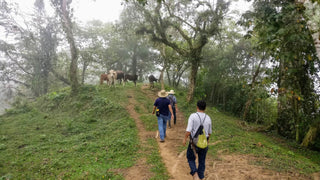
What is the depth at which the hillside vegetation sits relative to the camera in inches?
209

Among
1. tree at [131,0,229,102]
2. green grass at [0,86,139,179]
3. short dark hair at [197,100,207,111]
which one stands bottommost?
green grass at [0,86,139,179]

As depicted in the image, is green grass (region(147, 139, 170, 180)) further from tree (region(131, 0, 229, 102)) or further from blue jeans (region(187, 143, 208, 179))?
tree (region(131, 0, 229, 102))

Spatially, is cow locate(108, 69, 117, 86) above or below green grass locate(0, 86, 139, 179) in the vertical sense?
above

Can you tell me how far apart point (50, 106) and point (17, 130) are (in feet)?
13.3

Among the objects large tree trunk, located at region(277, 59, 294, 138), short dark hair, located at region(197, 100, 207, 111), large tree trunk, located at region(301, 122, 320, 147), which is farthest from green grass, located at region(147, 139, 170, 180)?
large tree trunk, located at region(277, 59, 294, 138)

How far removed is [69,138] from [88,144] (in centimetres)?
157

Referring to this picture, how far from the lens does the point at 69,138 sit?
8109mm

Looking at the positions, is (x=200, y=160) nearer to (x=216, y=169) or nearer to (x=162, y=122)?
(x=216, y=169)

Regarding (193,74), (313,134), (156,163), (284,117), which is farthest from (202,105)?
(193,74)

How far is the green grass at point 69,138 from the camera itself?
5305mm

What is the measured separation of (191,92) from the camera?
14336 millimetres

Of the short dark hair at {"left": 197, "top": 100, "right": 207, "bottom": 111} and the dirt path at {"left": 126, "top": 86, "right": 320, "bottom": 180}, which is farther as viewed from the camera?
the dirt path at {"left": 126, "top": 86, "right": 320, "bottom": 180}

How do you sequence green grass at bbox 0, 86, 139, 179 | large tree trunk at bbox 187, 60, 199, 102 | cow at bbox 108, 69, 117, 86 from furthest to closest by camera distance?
cow at bbox 108, 69, 117, 86
large tree trunk at bbox 187, 60, 199, 102
green grass at bbox 0, 86, 139, 179

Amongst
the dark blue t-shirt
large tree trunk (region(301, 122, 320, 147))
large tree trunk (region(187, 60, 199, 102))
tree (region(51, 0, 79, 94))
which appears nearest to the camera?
the dark blue t-shirt
